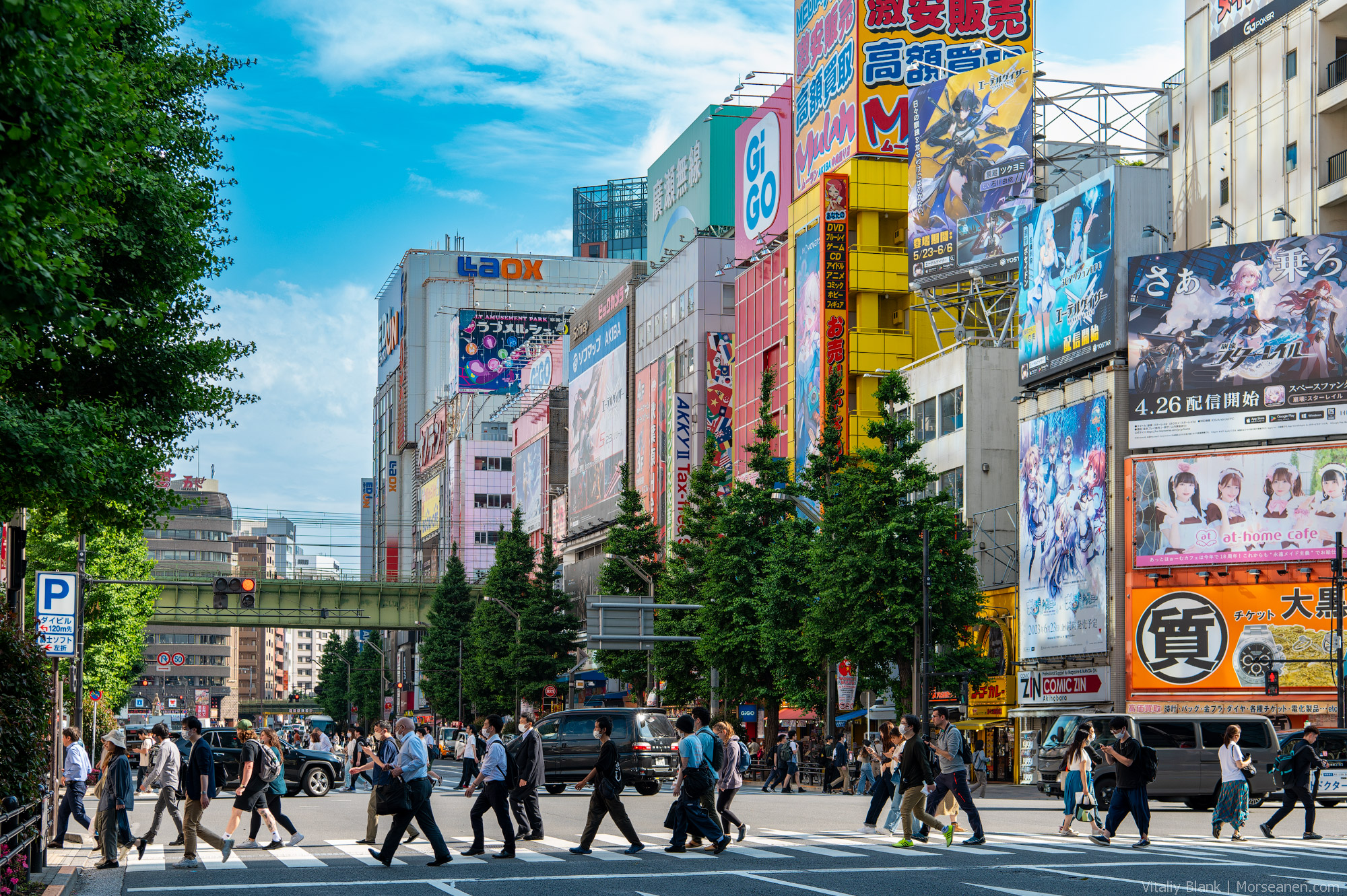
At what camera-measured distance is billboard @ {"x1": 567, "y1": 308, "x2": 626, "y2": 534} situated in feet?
317

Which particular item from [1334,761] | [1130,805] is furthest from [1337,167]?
[1130,805]

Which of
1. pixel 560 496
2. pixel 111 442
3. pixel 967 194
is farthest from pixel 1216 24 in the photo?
pixel 560 496

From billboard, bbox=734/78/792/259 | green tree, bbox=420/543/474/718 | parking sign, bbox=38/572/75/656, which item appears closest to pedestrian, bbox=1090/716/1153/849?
parking sign, bbox=38/572/75/656

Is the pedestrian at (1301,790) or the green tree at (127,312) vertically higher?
the green tree at (127,312)

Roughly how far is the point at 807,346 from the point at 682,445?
16.2 metres

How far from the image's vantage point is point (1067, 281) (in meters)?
50.2

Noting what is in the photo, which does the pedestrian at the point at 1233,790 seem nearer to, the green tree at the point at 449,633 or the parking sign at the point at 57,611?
the parking sign at the point at 57,611

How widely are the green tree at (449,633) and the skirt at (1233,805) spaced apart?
74.4 m

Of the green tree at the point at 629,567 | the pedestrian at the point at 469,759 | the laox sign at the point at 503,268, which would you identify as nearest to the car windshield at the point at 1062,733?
the pedestrian at the point at 469,759

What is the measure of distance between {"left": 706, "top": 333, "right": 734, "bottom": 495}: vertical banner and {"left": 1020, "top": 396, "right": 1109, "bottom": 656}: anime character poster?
2972cm

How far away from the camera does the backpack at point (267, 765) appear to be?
71.0 feet

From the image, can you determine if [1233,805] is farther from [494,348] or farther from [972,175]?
[494,348]

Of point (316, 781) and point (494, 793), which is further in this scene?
point (316, 781)

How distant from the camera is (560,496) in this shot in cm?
11575
